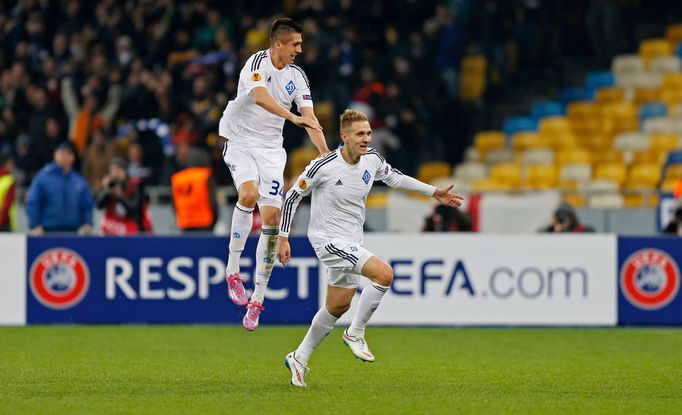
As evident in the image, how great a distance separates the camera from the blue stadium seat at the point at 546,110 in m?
24.3

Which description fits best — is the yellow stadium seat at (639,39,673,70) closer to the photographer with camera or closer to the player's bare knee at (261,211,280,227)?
the photographer with camera

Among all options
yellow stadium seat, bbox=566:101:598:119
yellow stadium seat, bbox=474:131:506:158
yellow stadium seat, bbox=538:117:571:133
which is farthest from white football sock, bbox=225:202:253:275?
yellow stadium seat, bbox=566:101:598:119

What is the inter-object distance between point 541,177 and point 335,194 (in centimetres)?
1147

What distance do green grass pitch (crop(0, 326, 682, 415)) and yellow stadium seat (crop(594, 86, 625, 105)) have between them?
7.08 m

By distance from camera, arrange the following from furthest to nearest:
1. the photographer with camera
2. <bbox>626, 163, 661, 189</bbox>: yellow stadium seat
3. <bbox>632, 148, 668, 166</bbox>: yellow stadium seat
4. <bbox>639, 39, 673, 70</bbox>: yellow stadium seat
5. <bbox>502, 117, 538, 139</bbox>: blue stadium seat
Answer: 1. <bbox>502, 117, 538, 139</bbox>: blue stadium seat
2. <bbox>639, 39, 673, 70</bbox>: yellow stadium seat
3. <bbox>632, 148, 668, 166</bbox>: yellow stadium seat
4. <bbox>626, 163, 661, 189</bbox>: yellow stadium seat
5. the photographer with camera

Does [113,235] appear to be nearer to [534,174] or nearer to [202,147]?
[202,147]

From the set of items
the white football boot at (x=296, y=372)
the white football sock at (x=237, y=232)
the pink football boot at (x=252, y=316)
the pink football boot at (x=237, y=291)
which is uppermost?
the white football sock at (x=237, y=232)

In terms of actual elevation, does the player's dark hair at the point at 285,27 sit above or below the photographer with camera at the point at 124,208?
above

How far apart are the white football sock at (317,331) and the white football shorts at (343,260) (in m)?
0.25

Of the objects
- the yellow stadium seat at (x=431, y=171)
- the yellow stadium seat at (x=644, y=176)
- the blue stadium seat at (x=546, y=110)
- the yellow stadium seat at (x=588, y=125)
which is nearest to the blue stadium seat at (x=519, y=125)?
the blue stadium seat at (x=546, y=110)

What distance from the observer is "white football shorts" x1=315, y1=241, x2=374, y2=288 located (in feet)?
37.7

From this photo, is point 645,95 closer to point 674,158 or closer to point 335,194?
point 674,158

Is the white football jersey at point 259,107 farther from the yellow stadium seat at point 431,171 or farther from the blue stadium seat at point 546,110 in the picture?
the blue stadium seat at point 546,110

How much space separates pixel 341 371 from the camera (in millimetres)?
13000
